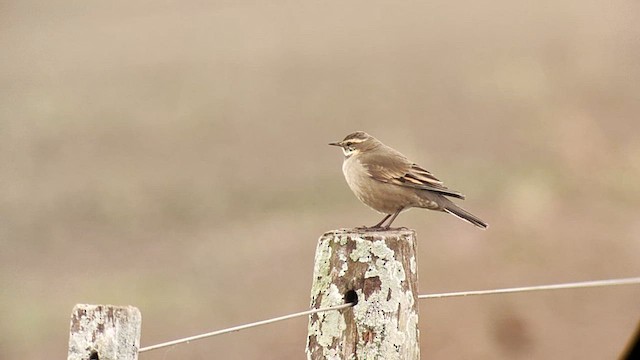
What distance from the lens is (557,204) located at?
58.5 ft

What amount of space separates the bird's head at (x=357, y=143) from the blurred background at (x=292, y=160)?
4.42 m

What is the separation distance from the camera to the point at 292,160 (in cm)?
2009

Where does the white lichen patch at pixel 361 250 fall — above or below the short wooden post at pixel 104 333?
above

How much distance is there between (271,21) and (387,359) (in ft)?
74.0

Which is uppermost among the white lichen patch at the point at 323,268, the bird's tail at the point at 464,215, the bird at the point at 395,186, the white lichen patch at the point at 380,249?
the bird at the point at 395,186

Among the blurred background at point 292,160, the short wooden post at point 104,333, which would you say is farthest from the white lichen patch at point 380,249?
the blurred background at point 292,160

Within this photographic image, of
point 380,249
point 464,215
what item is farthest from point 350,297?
point 464,215

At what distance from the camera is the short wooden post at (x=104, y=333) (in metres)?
4.04

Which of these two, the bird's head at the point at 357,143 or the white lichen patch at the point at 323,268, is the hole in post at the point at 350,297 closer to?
the white lichen patch at the point at 323,268

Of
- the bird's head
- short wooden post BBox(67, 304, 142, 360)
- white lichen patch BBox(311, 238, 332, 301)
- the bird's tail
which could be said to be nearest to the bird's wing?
the bird's tail

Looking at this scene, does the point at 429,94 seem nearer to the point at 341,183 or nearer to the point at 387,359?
the point at 341,183

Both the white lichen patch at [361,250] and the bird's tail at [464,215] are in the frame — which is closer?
the white lichen patch at [361,250]

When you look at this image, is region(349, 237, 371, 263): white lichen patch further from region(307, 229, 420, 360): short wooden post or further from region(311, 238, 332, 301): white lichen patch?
region(311, 238, 332, 301): white lichen patch

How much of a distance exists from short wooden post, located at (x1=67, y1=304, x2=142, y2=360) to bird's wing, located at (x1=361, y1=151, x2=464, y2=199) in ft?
12.1
